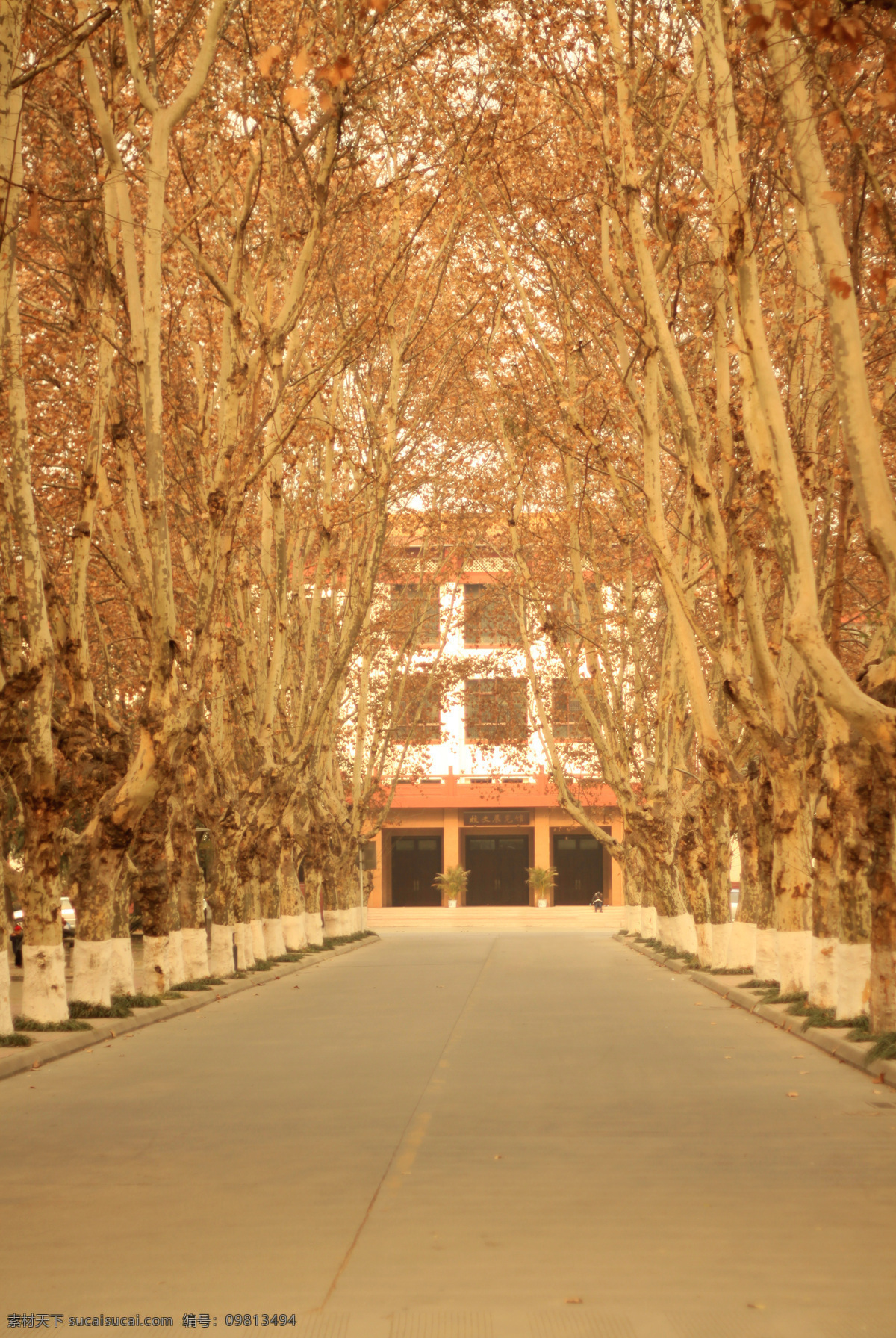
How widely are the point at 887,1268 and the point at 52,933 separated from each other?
1130cm

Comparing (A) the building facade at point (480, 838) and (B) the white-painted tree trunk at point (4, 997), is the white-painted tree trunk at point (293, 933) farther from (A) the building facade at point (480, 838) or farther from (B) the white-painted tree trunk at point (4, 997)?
(A) the building facade at point (480, 838)

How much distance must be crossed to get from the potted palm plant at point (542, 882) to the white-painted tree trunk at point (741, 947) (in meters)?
50.6

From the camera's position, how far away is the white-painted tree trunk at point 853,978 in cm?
1405

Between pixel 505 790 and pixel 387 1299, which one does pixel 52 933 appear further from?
pixel 505 790

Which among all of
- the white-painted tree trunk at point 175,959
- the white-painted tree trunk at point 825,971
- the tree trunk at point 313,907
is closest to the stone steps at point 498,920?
the tree trunk at point 313,907

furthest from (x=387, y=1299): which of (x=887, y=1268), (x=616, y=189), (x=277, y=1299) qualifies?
(x=616, y=189)

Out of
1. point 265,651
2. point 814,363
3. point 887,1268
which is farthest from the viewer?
point 265,651

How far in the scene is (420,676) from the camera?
46406 millimetres

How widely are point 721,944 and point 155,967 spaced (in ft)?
28.6

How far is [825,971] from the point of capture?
51.6ft

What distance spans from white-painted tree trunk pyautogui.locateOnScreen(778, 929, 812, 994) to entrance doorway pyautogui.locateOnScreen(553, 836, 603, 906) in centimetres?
6038

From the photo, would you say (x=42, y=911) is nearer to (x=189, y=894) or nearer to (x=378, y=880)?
(x=189, y=894)

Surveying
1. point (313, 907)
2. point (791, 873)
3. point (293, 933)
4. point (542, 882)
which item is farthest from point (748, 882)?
point (542, 882)

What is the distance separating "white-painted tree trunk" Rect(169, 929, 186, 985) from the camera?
20734 mm
